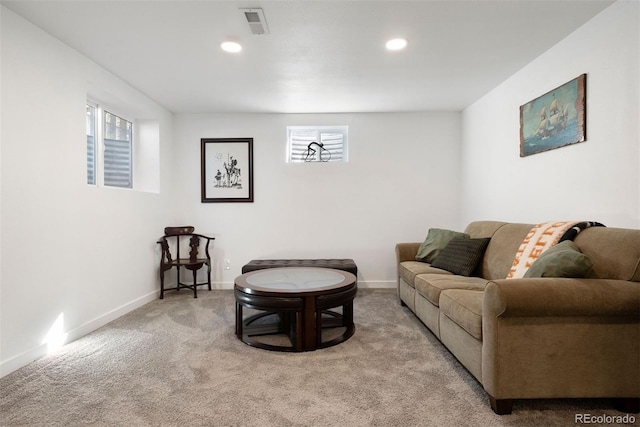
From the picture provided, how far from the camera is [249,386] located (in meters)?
2.03

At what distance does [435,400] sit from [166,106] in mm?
4474

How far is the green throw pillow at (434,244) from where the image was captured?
360cm

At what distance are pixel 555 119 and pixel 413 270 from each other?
1770 mm

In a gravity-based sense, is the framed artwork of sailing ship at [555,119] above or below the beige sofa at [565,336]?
above

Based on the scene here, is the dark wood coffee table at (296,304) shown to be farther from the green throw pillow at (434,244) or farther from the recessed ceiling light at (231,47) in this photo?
the recessed ceiling light at (231,47)

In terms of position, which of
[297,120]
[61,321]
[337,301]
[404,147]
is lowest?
[61,321]

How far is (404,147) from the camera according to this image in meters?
4.73

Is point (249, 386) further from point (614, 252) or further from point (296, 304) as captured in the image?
point (614, 252)

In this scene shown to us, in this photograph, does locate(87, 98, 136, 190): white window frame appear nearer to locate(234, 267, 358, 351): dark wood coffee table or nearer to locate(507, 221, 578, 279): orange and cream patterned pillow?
locate(234, 267, 358, 351): dark wood coffee table

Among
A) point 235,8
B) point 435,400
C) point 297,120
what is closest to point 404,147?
point 297,120

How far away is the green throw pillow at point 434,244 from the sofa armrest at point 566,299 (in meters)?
1.87

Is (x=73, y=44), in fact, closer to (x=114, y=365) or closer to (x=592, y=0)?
(x=114, y=365)

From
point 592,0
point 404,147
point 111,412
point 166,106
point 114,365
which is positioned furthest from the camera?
point 404,147

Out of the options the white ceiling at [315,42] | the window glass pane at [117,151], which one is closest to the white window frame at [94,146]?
the window glass pane at [117,151]
